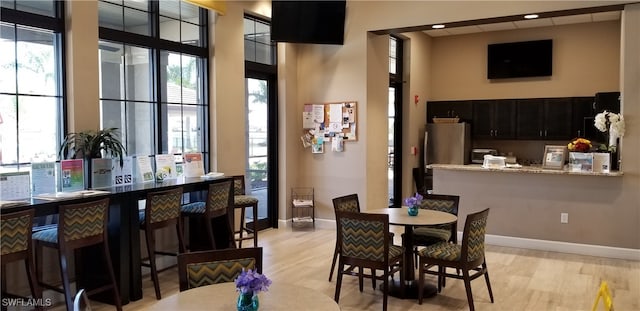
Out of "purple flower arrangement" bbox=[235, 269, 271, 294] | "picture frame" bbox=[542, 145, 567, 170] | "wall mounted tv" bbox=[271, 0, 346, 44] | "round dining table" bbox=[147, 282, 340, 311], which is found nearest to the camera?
"purple flower arrangement" bbox=[235, 269, 271, 294]

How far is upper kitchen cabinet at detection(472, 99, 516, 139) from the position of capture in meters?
8.60

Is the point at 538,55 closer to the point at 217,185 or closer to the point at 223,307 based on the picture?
the point at 217,185

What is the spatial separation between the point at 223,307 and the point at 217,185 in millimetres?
2872

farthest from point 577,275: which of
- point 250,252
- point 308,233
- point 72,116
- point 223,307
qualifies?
point 72,116

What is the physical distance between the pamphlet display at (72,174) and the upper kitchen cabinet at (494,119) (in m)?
6.66

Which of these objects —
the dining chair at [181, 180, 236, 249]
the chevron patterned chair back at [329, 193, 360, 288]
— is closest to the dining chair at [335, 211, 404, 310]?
the chevron patterned chair back at [329, 193, 360, 288]

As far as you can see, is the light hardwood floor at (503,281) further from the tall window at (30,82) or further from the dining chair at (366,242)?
the tall window at (30,82)

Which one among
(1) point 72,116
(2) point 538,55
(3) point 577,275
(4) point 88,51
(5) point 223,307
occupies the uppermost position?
(2) point 538,55

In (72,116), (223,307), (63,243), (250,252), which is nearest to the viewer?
(223,307)

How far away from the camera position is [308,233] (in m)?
7.00

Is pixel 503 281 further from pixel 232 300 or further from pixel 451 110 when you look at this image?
pixel 451 110

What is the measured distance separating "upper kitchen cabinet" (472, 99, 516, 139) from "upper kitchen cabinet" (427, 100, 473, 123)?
0.12 meters

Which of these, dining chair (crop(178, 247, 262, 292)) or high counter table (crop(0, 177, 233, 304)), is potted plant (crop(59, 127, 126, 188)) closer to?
high counter table (crop(0, 177, 233, 304))

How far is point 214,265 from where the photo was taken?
2.66m
